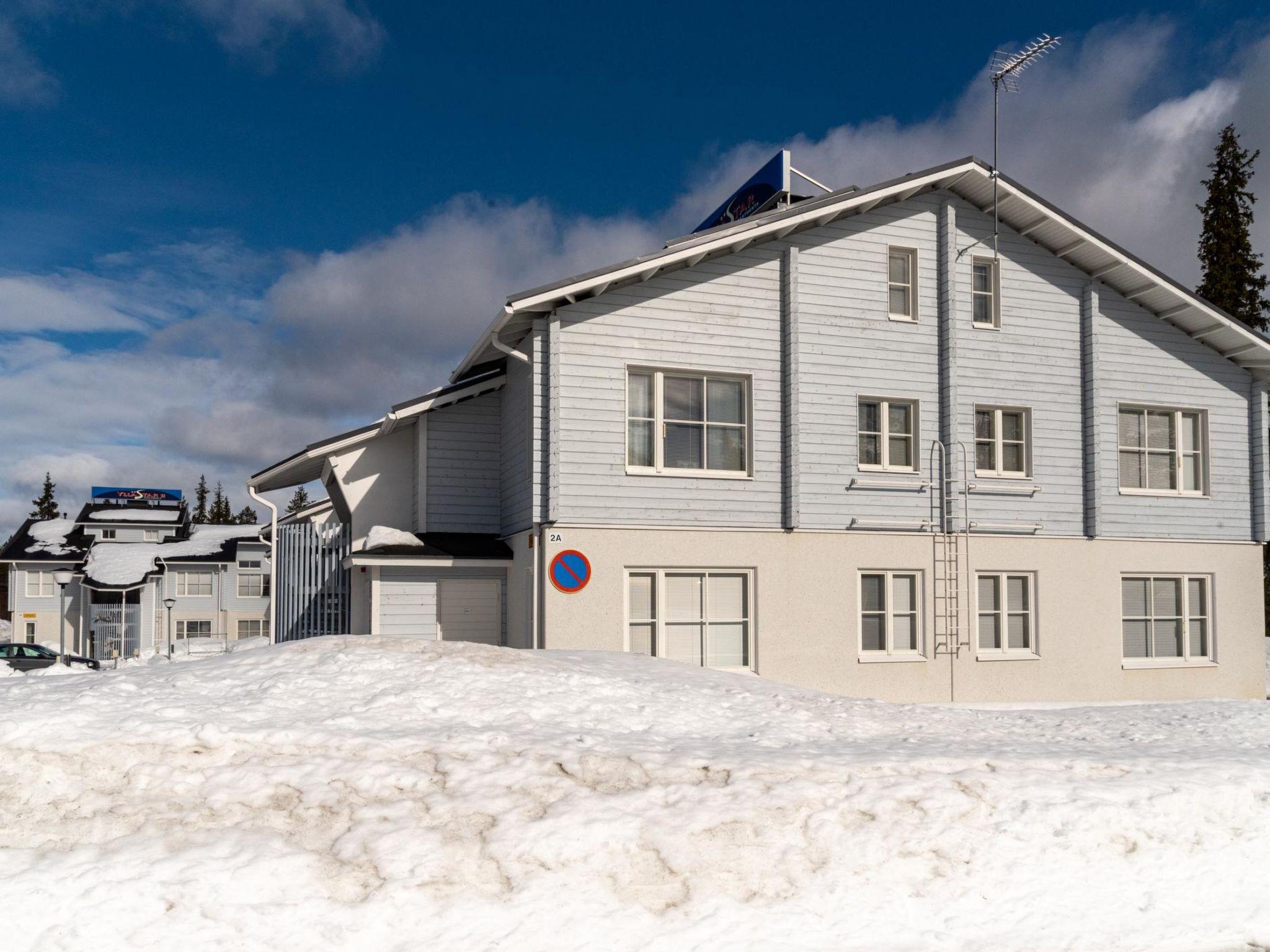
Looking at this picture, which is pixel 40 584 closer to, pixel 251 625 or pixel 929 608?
pixel 251 625

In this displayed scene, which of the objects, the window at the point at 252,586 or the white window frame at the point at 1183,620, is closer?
the white window frame at the point at 1183,620

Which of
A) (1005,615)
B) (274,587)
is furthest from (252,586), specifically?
(1005,615)

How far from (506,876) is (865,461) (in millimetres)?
12693

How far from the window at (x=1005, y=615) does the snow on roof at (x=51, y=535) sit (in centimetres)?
5113

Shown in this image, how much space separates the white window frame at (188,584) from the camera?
54.3m

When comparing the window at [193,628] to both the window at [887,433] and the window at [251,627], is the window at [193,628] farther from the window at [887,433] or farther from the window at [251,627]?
the window at [887,433]

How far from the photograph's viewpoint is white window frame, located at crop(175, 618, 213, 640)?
54375mm

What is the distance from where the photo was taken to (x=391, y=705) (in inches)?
389

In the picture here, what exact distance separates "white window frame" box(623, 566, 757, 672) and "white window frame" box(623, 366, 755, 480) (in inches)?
59.4

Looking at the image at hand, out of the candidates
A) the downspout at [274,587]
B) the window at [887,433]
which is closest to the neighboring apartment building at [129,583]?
the downspout at [274,587]

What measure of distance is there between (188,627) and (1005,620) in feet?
153

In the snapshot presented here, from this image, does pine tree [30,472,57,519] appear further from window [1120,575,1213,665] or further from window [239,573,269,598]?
window [1120,575,1213,665]

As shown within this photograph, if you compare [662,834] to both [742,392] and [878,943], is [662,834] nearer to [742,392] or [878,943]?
[878,943]

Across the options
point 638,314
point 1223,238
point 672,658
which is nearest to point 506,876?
point 672,658
